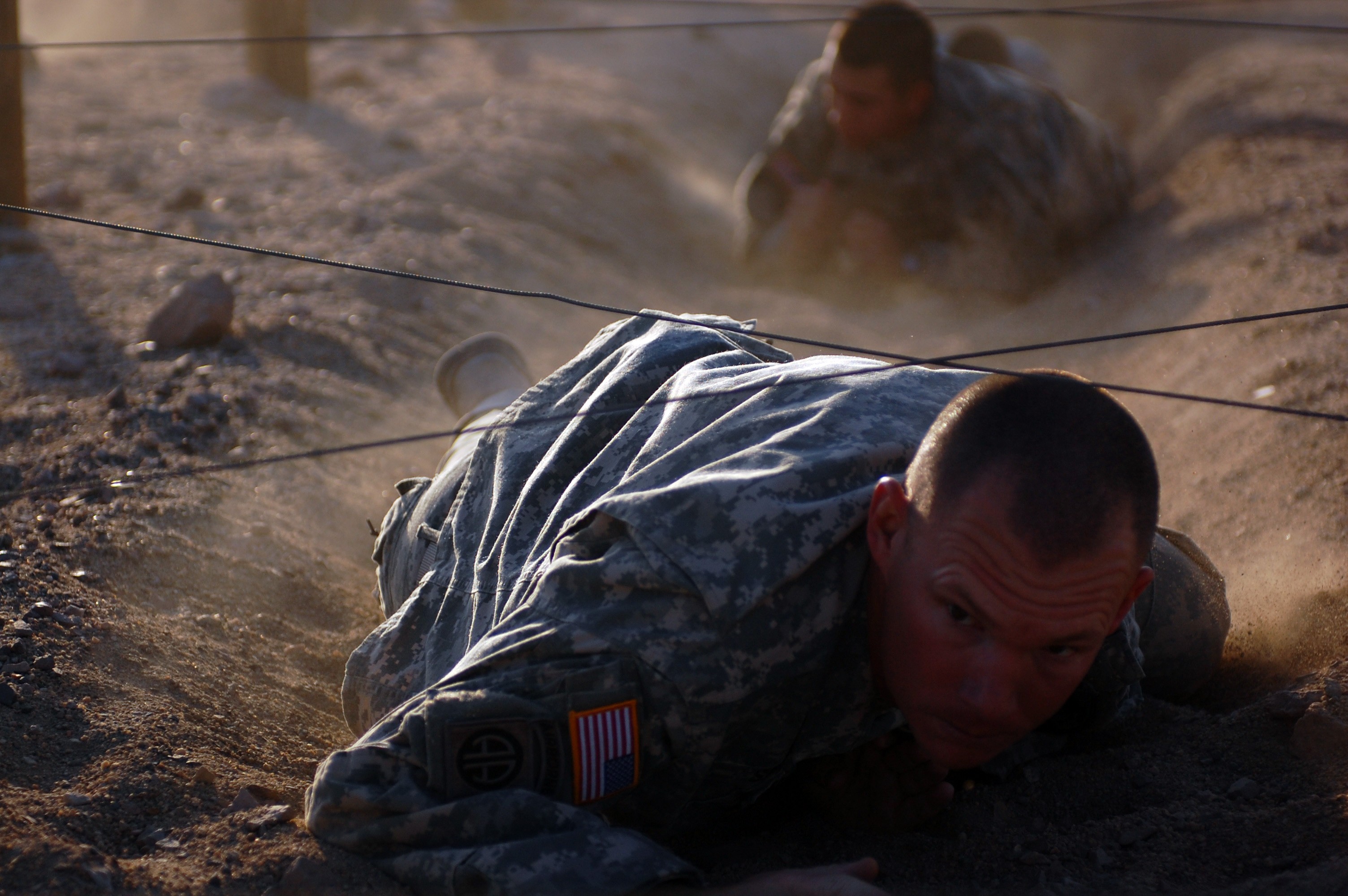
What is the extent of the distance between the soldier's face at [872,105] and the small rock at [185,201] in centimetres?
285

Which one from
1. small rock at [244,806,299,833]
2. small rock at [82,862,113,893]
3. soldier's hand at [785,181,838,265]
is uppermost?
soldier's hand at [785,181,838,265]

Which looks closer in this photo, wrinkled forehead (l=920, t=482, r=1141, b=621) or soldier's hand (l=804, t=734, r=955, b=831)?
wrinkled forehead (l=920, t=482, r=1141, b=621)

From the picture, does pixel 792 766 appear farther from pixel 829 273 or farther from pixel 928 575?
pixel 829 273

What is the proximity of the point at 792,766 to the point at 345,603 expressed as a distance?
4.22 ft

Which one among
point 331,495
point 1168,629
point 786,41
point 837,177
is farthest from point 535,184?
point 786,41

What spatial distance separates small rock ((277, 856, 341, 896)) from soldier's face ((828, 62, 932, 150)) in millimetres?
4438

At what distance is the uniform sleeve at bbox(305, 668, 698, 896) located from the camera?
4.77ft

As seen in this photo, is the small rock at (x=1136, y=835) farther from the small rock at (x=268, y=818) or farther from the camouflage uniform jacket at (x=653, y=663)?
the small rock at (x=268, y=818)

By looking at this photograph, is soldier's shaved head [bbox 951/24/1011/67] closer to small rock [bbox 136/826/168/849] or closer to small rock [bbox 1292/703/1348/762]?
small rock [bbox 1292/703/1348/762]

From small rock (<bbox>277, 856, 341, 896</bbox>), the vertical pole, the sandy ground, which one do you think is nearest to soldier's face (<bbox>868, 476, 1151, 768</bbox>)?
the sandy ground

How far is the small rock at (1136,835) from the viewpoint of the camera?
1.76 m

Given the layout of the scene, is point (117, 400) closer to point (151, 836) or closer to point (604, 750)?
point (151, 836)

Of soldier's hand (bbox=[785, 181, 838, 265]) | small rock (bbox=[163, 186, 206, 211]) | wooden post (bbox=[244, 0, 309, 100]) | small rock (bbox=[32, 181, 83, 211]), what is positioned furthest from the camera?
wooden post (bbox=[244, 0, 309, 100])

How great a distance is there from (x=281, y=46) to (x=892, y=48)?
3428mm
